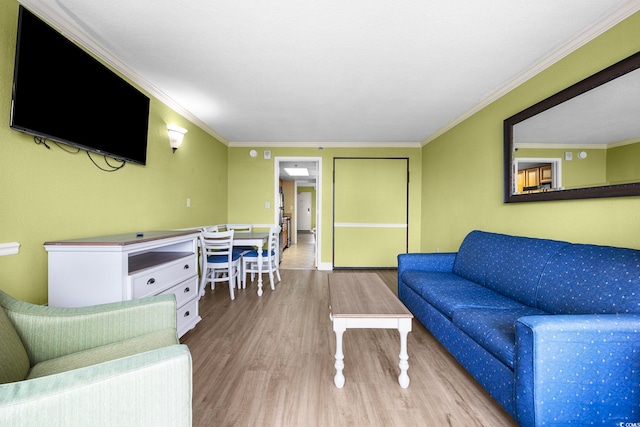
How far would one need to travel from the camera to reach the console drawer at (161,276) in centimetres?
175

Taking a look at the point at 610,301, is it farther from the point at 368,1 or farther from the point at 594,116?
the point at 368,1

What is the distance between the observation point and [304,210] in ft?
39.1

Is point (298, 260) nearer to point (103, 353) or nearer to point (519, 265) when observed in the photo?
point (519, 265)

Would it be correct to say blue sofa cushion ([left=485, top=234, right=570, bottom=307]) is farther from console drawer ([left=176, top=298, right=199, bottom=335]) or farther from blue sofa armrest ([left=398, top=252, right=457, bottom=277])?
console drawer ([left=176, top=298, right=199, bottom=335])

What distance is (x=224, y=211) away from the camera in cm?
480

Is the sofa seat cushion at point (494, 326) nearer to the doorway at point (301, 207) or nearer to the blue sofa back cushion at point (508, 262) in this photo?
the blue sofa back cushion at point (508, 262)

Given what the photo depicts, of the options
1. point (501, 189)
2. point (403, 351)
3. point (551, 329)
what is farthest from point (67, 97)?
point (501, 189)

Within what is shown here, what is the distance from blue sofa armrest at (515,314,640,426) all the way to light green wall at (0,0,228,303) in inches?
108

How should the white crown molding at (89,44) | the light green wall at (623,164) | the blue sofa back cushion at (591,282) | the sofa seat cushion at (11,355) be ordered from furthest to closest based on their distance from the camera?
the white crown molding at (89,44)
the light green wall at (623,164)
the blue sofa back cushion at (591,282)
the sofa seat cushion at (11,355)

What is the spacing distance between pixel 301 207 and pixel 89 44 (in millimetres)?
10003

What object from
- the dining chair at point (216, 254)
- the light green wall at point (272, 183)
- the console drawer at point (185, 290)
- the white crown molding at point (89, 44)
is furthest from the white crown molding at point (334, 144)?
the console drawer at point (185, 290)

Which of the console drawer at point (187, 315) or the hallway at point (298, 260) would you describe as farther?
the hallway at point (298, 260)

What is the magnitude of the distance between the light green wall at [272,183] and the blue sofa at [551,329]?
2711mm

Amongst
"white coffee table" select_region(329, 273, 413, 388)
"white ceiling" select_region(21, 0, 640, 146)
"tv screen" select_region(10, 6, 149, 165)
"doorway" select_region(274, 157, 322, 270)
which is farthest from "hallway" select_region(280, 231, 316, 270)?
"tv screen" select_region(10, 6, 149, 165)
